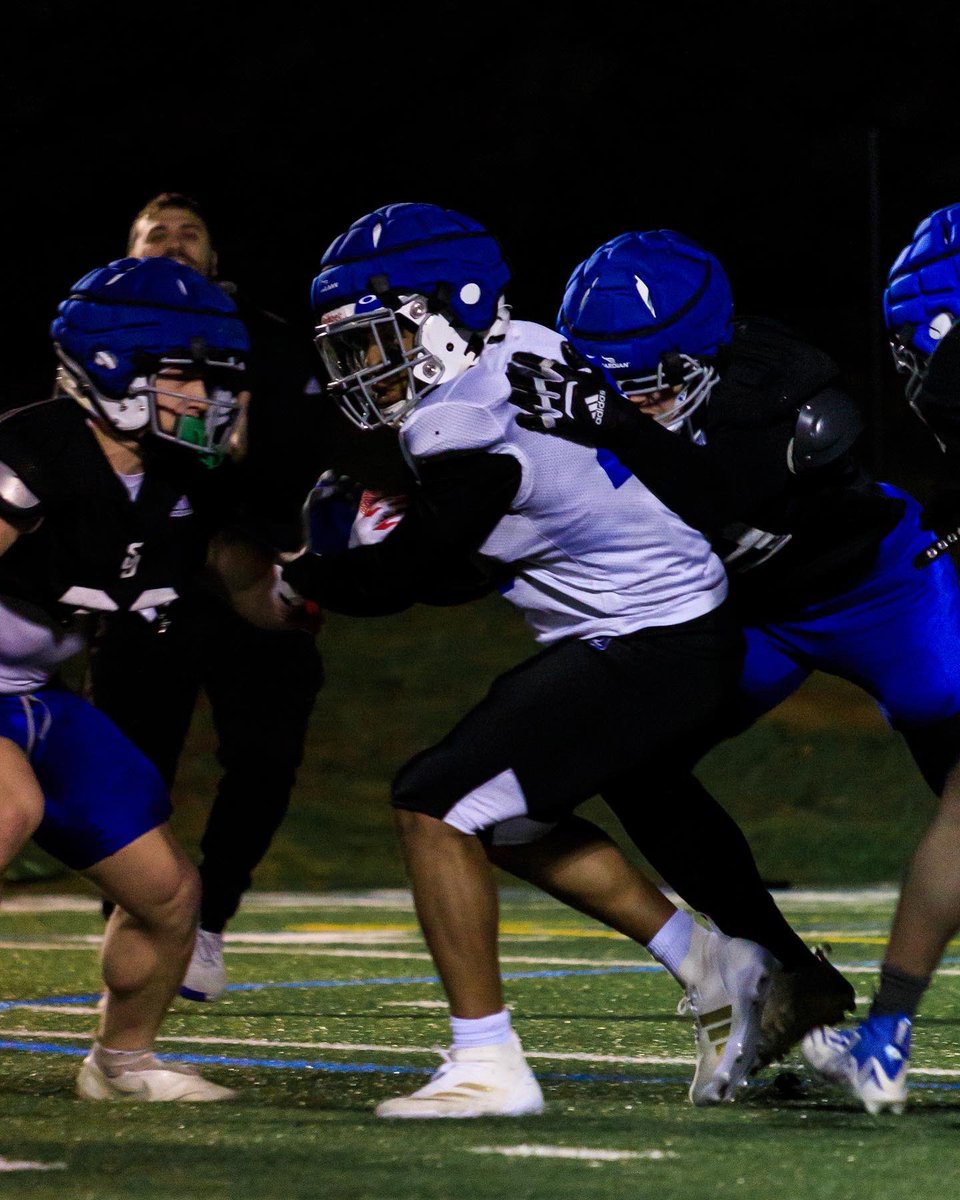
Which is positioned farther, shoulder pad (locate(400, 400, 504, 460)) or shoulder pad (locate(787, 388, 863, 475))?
shoulder pad (locate(787, 388, 863, 475))

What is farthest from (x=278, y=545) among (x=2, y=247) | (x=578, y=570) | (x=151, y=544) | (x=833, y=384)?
(x=2, y=247)

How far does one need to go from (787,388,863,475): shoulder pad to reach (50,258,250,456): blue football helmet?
3.13ft

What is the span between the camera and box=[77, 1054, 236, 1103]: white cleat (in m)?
3.49

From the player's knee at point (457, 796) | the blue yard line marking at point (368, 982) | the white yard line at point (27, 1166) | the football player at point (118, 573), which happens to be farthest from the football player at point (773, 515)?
the blue yard line marking at point (368, 982)

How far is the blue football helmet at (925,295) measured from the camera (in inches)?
144

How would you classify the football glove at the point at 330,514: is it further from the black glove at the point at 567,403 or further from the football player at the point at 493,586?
the black glove at the point at 567,403

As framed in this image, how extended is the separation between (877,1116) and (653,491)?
3.35ft

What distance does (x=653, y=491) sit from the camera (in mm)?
3346

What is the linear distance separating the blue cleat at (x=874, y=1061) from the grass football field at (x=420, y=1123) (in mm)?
39

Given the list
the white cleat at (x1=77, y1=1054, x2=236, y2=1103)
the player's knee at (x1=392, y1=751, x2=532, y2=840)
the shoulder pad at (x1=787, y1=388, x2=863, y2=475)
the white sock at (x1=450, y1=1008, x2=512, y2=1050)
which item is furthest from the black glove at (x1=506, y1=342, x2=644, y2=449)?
the white cleat at (x1=77, y1=1054, x2=236, y2=1103)

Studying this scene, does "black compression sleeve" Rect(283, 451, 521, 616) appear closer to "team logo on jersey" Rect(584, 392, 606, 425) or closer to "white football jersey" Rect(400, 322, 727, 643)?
"white football jersey" Rect(400, 322, 727, 643)

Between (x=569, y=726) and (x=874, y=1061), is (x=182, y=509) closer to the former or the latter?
(x=569, y=726)

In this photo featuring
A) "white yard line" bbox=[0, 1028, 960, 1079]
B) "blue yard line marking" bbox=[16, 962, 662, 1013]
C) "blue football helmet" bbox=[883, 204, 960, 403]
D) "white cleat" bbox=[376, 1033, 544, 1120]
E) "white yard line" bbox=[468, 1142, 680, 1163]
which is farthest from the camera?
"blue yard line marking" bbox=[16, 962, 662, 1013]

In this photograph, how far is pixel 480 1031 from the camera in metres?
3.24
